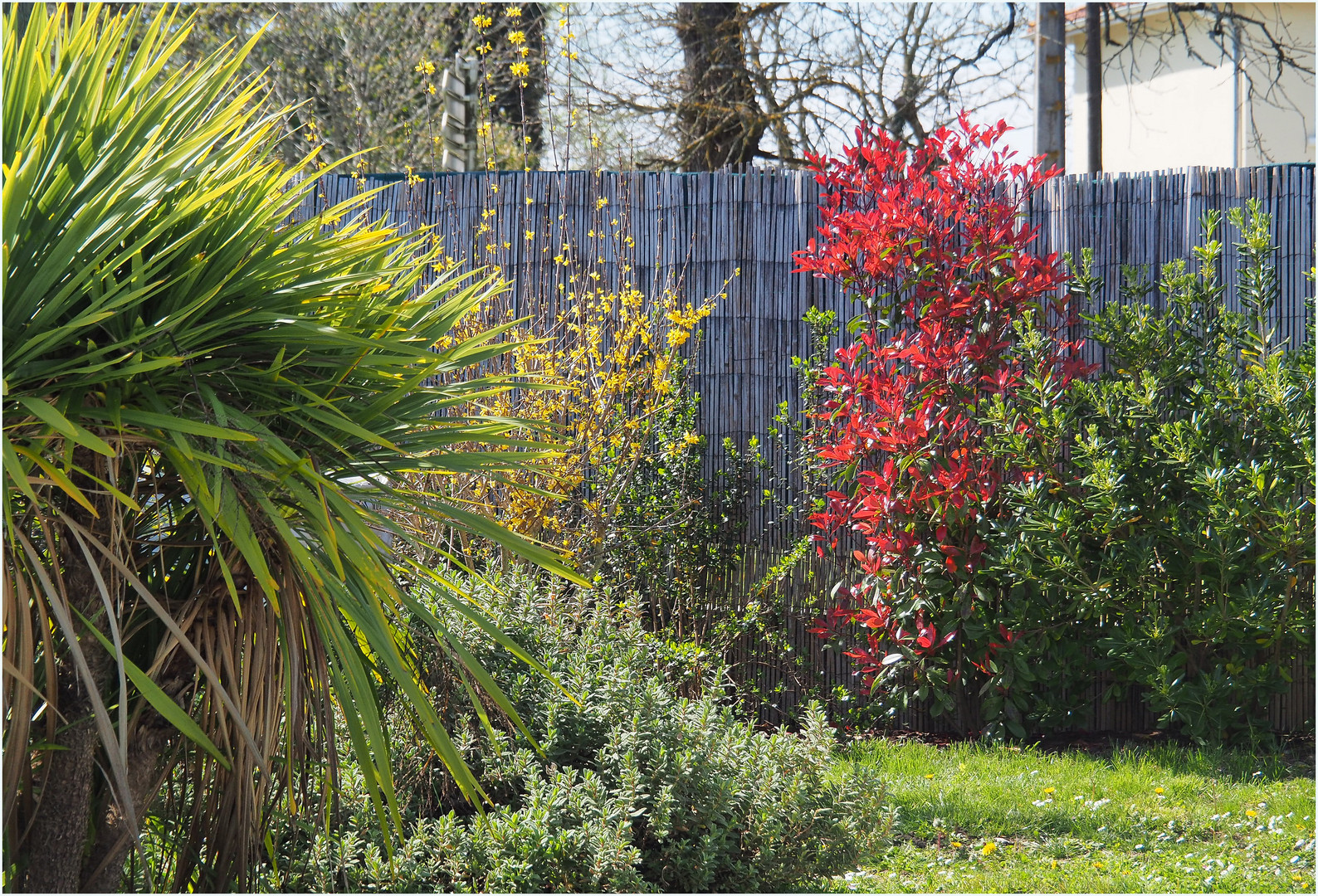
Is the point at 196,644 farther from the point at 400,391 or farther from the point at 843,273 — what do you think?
the point at 843,273

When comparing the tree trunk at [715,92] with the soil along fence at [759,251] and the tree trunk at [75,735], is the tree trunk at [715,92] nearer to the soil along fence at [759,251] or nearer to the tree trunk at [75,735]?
the soil along fence at [759,251]

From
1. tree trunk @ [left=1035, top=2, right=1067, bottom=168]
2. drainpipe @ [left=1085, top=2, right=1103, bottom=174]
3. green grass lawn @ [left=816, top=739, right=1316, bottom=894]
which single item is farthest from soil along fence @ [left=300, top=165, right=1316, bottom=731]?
drainpipe @ [left=1085, top=2, right=1103, bottom=174]

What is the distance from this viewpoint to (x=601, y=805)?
216 cm

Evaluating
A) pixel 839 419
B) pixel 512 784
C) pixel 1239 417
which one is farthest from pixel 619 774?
pixel 1239 417

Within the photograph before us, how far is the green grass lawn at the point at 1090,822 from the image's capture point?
275 centimetres

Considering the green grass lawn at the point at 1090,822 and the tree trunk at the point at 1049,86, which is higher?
the tree trunk at the point at 1049,86

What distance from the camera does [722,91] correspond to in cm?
995

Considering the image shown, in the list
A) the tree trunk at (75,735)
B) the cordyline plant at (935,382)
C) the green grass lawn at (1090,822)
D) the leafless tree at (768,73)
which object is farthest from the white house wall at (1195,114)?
the tree trunk at (75,735)

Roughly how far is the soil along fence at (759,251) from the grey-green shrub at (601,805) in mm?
1706

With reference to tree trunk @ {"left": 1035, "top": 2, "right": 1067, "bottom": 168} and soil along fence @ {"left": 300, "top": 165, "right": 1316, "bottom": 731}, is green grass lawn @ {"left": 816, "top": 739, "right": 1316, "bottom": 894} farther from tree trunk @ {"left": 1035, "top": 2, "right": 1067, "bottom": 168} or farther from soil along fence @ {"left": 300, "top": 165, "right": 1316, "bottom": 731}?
tree trunk @ {"left": 1035, "top": 2, "right": 1067, "bottom": 168}

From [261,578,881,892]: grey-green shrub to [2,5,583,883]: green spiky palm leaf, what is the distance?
36 centimetres

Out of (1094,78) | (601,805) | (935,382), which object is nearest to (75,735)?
(601,805)

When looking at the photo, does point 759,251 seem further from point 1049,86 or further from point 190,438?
point 1049,86

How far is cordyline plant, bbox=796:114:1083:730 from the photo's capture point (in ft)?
12.8
